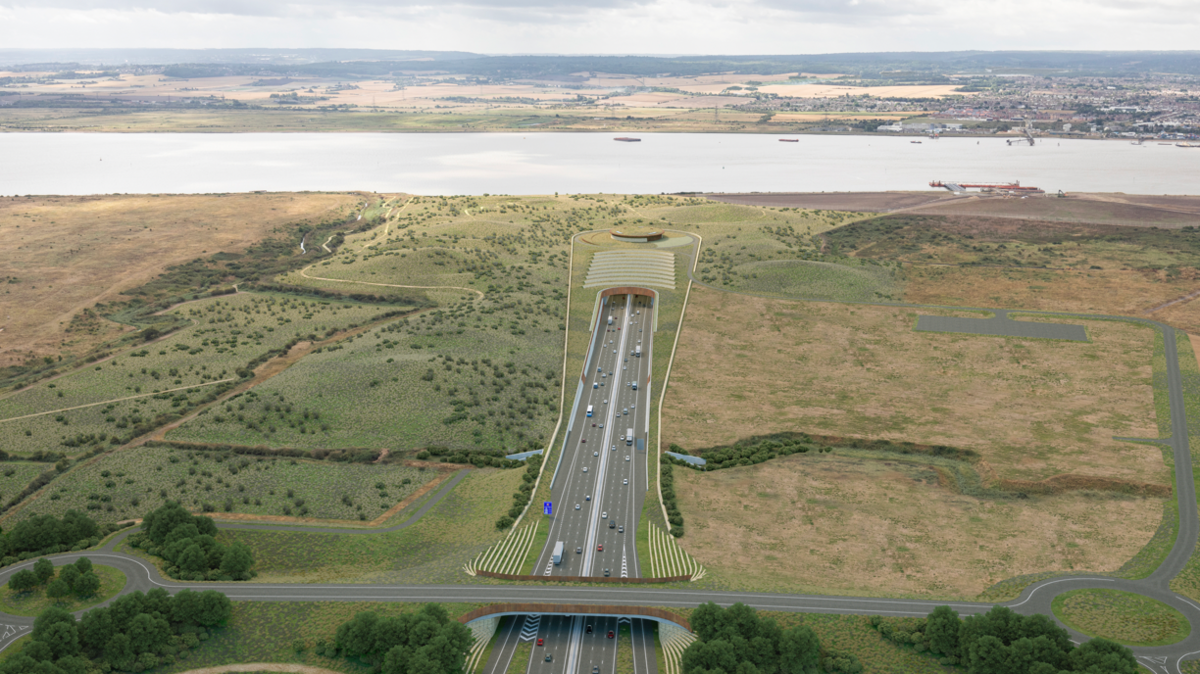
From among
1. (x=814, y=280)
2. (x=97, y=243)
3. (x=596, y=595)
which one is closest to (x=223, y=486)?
(x=596, y=595)

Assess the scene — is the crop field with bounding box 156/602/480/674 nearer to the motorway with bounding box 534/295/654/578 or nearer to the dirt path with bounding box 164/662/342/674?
the dirt path with bounding box 164/662/342/674

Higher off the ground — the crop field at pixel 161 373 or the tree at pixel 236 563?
the crop field at pixel 161 373

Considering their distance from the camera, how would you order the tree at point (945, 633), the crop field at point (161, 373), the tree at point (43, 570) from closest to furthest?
the tree at point (945, 633), the tree at point (43, 570), the crop field at point (161, 373)

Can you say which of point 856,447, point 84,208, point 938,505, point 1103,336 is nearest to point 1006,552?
point 938,505

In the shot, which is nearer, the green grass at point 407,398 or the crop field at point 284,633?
the crop field at point 284,633

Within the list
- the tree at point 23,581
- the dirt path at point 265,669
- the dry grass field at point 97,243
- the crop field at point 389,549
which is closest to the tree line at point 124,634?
the dirt path at point 265,669

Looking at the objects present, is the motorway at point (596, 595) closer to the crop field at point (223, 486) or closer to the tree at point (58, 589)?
the tree at point (58, 589)
